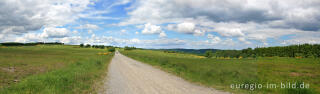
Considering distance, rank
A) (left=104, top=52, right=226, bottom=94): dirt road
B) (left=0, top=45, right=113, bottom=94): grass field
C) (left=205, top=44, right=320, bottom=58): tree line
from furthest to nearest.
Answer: (left=205, top=44, right=320, bottom=58): tree line, (left=0, top=45, right=113, bottom=94): grass field, (left=104, top=52, right=226, bottom=94): dirt road

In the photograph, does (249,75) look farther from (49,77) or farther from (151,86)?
(49,77)

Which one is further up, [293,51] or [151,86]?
[293,51]

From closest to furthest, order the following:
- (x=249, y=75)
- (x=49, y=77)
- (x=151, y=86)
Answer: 1. (x=151, y=86)
2. (x=49, y=77)
3. (x=249, y=75)

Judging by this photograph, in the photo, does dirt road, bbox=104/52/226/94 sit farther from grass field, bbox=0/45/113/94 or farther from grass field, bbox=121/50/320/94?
grass field, bbox=121/50/320/94

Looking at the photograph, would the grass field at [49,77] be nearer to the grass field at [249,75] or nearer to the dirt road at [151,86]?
the dirt road at [151,86]

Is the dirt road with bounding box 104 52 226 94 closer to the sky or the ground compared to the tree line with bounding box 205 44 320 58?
closer to the ground

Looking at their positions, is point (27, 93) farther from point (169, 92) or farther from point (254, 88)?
point (254, 88)

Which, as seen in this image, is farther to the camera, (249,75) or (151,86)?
(249,75)

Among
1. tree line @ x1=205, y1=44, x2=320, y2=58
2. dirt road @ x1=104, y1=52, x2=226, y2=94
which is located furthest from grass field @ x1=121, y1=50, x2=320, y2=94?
tree line @ x1=205, y1=44, x2=320, y2=58

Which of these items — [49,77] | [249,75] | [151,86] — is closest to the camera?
[151,86]

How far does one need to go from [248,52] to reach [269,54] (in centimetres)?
2327

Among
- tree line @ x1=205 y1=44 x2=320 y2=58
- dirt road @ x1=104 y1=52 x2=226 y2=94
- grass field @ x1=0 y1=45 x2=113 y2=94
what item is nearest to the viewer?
dirt road @ x1=104 y1=52 x2=226 y2=94

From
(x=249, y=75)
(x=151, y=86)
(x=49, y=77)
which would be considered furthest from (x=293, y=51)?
(x=49, y=77)

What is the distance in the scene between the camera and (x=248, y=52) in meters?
104
